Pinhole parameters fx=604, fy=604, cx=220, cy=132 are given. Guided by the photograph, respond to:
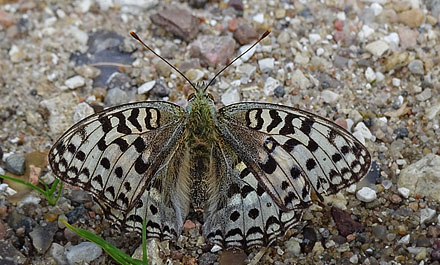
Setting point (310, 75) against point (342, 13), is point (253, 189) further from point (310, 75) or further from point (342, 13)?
point (342, 13)

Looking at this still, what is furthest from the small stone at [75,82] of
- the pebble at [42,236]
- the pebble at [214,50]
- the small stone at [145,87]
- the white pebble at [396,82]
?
the white pebble at [396,82]

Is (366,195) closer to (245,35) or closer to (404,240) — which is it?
(404,240)

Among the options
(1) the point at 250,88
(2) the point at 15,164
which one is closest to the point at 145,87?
(1) the point at 250,88

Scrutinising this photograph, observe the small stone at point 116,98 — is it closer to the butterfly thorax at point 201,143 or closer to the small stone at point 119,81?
the small stone at point 119,81

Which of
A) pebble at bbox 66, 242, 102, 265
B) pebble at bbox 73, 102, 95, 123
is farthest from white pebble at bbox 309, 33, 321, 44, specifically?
pebble at bbox 66, 242, 102, 265

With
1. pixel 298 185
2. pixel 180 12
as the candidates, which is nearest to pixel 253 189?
pixel 298 185
